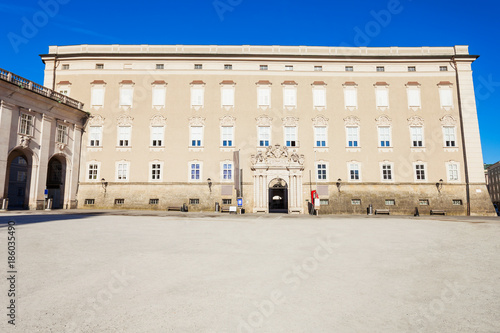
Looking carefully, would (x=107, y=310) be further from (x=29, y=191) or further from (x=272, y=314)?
(x=29, y=191)

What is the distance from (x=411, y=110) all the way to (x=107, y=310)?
36.4 meters

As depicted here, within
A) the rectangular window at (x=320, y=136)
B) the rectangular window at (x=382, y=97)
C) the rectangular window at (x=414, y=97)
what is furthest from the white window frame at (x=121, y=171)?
the rectangular window at (x=414, y=97)

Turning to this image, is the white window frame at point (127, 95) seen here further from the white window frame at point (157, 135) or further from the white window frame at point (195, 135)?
the white window frame at point (195, 135)

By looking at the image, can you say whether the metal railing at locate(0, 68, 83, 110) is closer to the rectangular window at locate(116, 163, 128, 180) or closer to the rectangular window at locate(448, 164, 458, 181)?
the rectangular window at locate(116, 163, 128, 180)

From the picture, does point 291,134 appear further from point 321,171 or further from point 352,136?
point 352,136

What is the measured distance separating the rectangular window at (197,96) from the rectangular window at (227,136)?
4264mm

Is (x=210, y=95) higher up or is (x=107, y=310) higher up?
(x=210, y=95)

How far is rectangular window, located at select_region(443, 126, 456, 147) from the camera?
31969 mm

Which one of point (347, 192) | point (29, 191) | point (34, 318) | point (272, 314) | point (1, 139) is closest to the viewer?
point (34, 318)

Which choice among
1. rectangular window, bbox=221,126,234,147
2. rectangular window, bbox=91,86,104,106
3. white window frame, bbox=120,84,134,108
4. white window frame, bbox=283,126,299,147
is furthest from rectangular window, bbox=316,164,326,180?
rectangular window, bbox=91,86,104,106

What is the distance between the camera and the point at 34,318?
4074mm

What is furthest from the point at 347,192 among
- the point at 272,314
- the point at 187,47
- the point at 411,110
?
the point at 272,314

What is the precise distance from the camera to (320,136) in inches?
1266

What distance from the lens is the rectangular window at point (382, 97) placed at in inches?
1289
